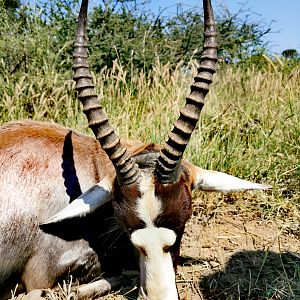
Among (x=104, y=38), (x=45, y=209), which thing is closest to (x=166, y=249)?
(x=45, y=209)

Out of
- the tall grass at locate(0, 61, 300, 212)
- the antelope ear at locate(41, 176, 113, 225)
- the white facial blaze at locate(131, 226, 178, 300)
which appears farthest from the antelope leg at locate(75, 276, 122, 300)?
the tall grass at locate(0, 61, 300, 212)

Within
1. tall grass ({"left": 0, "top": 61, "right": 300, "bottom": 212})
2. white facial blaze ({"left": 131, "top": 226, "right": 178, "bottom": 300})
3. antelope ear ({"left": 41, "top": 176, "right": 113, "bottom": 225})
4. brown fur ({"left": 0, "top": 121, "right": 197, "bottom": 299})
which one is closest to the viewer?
white facial blaze ({"left": 131, "top": 226, "right": 178, "bottom": 300})

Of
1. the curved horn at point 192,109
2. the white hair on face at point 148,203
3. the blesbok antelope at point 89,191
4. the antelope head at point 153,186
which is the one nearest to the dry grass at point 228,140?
the blesbok antelope at point 89,191

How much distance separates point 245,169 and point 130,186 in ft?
9.32

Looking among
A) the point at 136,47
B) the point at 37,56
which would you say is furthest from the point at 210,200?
the point at 136,47

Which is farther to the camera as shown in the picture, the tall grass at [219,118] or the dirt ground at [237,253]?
the tall grass at [219,118]

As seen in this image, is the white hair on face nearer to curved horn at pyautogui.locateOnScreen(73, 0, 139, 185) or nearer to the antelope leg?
curved horn at pyautogui.locateOnScreen(73, 0, 139, 185)

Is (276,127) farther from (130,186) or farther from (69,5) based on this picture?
(69,5)

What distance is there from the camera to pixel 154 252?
3.89 meters

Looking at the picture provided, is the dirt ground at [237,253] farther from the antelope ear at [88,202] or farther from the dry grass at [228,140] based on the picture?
the antelope ear at [88,202]

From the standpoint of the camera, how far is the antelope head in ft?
12.8

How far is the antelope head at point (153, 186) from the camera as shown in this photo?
390cm

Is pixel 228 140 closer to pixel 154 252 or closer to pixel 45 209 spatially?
pixel 45 209

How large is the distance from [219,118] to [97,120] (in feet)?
11.6
